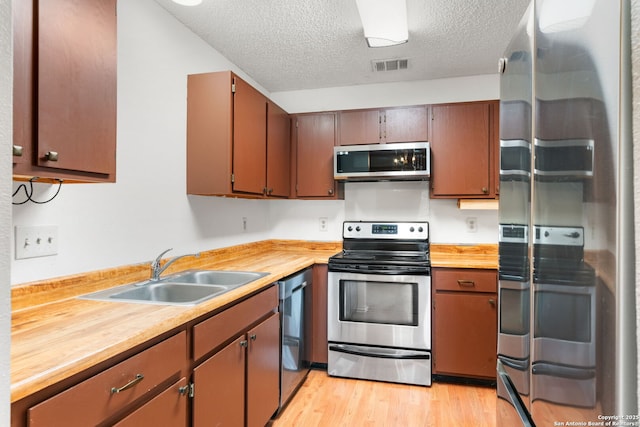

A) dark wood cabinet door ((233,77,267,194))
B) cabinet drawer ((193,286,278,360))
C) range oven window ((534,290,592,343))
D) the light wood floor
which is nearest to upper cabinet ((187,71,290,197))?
dark wood cabinet door ((233,77,267,194))

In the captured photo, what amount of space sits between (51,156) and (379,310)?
222 centimetres

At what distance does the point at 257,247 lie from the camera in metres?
3.26

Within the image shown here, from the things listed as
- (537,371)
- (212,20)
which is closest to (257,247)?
(212,20)

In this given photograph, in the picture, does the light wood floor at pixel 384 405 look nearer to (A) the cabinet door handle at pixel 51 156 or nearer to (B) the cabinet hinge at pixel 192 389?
(B) the cabinet hinge at pixel 192 389

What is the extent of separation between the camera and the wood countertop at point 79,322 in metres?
0.87

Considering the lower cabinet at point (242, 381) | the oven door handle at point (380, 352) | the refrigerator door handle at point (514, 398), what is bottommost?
the oven door handle at point (380, 352)

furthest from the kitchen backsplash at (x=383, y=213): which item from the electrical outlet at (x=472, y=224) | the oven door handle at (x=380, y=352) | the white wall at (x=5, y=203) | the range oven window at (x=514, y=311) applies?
the white wall at (x=5, y=203)

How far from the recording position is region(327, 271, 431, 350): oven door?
8.53ft

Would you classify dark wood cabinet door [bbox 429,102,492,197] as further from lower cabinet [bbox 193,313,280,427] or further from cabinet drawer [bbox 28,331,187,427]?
cabinet drawer [bbox 28,331,187,427]

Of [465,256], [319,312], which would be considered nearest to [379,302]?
[319,312]

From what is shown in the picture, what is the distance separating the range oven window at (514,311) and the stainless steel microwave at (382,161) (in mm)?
1747

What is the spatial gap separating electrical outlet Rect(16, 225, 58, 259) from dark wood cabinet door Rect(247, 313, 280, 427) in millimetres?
924

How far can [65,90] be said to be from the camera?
1138 millimetres

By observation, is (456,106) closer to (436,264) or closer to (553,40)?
(436,264)
